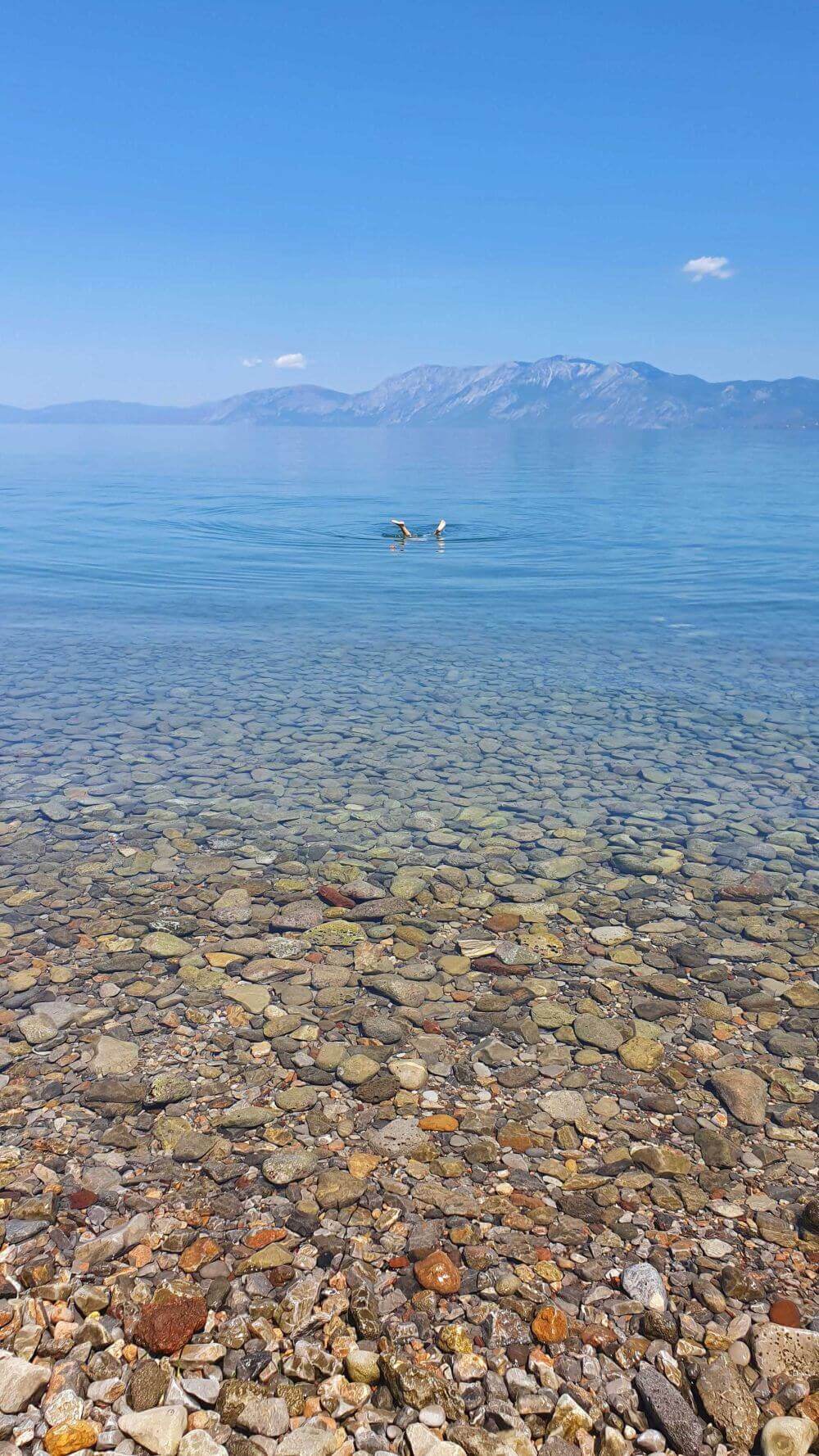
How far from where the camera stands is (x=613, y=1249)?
541cm

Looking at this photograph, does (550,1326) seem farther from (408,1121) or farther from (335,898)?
(335,898)

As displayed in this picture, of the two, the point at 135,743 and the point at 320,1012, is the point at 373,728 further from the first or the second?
the point at 320,1012

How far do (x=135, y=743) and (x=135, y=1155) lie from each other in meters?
9.15

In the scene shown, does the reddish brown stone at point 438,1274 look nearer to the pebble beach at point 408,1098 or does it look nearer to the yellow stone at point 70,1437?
the pebble beach at point 408,1098

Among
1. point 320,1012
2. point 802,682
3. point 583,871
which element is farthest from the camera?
point 802,682

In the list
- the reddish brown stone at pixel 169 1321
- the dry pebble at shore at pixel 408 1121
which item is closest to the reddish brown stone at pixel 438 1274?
the dry pebble at shore at pixel 408 1121

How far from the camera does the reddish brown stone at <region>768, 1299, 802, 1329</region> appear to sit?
16.1ft

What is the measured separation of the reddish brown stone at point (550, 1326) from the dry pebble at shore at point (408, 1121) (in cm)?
3

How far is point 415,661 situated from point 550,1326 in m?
16.2

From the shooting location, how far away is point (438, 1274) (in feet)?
17.0

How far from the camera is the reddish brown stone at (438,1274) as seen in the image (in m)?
5.11

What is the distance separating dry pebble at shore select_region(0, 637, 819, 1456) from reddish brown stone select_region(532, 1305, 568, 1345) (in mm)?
26

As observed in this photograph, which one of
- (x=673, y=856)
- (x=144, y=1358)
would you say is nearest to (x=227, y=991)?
(x=144, y=1358)

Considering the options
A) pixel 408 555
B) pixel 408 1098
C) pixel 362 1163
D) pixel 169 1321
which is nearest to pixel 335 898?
pixel 408 1098
